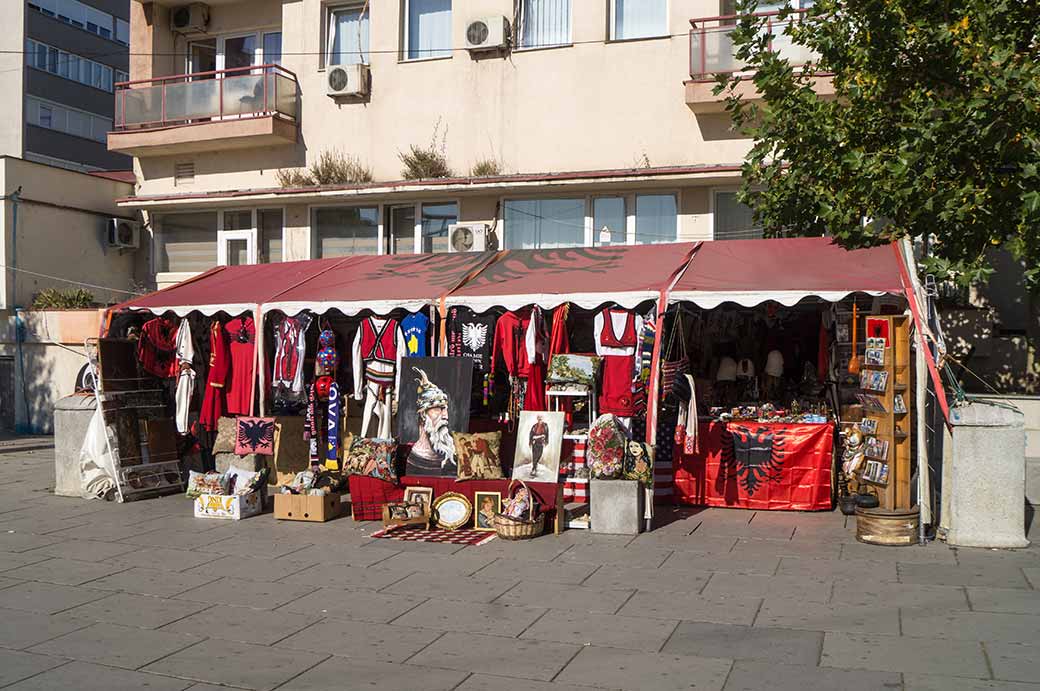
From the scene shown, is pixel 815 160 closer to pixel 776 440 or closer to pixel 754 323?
pixel 754 323

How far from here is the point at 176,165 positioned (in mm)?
19094

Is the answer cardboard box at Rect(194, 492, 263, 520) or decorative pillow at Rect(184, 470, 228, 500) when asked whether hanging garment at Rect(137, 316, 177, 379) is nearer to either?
decorative pillow at Rect(184, 470, 228, 500)

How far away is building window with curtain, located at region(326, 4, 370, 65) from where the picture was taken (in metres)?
17.6

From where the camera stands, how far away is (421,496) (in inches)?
420

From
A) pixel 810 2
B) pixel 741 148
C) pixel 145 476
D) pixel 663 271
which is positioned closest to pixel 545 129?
pixel 741 148

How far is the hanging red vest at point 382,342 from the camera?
1203 centimetres

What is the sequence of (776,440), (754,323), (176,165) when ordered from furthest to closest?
(176,165), (754,323), (776,440)

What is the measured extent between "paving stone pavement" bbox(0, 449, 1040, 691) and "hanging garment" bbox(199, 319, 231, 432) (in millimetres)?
2433

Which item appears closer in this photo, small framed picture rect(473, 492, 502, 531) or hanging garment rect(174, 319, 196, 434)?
small framed picture rect(473, 492, 502, 531)

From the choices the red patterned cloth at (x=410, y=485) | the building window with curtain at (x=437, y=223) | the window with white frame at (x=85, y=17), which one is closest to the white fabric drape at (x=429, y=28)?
the building window with curtain at (x=437, y=223)

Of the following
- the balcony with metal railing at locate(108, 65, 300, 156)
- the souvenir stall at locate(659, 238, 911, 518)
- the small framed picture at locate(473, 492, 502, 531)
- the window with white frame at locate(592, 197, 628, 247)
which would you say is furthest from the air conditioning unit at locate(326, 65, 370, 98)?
the small framed picture at locate(473, 492, 502, 531)

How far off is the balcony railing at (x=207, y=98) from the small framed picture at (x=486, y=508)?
9940 millimetres

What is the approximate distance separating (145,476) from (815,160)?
31.3ft

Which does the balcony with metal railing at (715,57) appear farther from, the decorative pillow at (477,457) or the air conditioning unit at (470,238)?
the decorative pillow at (477,457)
